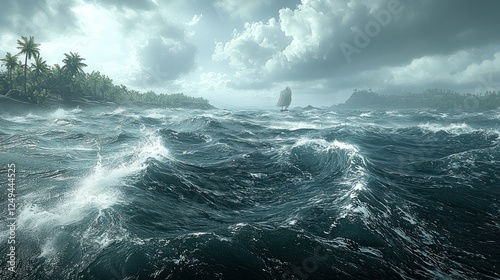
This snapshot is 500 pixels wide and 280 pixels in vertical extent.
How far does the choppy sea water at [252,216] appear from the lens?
745cm

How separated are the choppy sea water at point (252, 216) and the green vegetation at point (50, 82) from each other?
6003 centimetres

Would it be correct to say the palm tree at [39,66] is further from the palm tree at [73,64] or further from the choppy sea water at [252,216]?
the choppy sea water at [252,216]

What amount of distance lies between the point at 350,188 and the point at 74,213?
13568 millimetres

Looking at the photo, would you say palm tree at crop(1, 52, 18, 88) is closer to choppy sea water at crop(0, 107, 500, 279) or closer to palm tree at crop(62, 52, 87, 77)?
palm tree at crop(62, 52, 87, 77)

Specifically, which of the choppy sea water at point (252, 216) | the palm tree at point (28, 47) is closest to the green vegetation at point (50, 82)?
the palm tree at point (28, 47)

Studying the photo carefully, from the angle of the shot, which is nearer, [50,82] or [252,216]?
[252,216]

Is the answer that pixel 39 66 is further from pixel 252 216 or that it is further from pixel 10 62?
pixel 252 216

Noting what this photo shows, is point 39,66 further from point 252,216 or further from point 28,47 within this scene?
point 252,216

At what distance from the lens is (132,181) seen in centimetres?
1380

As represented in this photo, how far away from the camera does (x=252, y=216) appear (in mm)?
10797

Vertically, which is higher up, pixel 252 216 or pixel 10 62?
pixel 10 62

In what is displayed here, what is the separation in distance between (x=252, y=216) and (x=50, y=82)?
9942cm

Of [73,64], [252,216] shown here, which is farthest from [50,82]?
[252,216]

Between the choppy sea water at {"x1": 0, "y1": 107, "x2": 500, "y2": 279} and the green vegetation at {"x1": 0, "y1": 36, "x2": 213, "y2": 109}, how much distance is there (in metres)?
60.0
